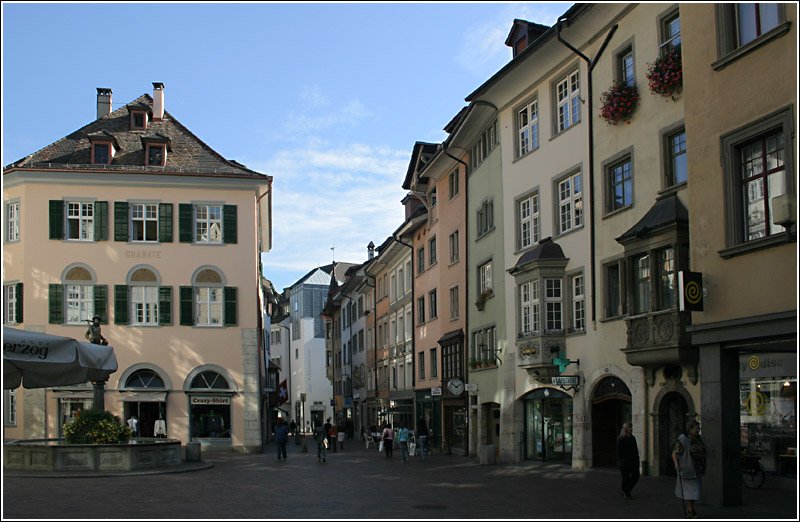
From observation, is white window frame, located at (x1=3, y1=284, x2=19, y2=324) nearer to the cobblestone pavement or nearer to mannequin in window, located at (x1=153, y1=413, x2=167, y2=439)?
mannequin in window, located at (x1=153, y1=413, x2=167, y2=439)

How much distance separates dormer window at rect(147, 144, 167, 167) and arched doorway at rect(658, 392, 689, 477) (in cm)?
2774

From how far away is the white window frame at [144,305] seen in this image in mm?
42750

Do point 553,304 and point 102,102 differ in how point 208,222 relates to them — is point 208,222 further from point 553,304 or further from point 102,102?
point 553,304

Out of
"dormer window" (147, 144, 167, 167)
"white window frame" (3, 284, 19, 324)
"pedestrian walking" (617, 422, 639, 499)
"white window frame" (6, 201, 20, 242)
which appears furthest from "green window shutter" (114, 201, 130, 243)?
"pedestrian walking" (617, 422, 639, 499)

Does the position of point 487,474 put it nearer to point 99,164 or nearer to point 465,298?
point 465,298

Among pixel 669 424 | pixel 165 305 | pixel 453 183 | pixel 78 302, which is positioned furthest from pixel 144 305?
pixel 669 424

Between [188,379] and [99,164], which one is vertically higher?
[99,164]

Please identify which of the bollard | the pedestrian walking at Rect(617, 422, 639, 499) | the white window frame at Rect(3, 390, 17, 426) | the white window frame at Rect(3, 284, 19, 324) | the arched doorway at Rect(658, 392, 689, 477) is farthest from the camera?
the white window frame at Rect(3, 284, 19, 324)

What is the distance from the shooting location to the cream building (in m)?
42.3

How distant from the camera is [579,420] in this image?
91.5 feet

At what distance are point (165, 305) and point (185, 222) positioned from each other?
12.4 ft

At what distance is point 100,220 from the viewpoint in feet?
141

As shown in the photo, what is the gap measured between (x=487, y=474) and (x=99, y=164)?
82.6ft

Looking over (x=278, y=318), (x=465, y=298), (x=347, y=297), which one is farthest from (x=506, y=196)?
(x=278, y=318)
